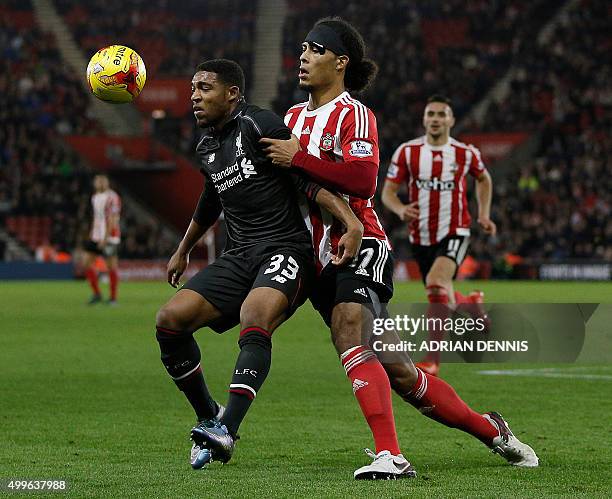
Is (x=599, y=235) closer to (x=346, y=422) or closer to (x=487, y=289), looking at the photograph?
(x=487, y=289)

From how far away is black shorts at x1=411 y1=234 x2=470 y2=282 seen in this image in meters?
11.5

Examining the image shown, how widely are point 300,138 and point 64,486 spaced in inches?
82.2

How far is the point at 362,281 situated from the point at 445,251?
5.42 m

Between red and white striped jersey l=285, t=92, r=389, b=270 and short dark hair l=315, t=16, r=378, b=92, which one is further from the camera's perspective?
short dark hair l=315, t=16, r=378, b=92

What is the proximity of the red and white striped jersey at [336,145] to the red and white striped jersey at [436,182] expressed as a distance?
5.10 metres

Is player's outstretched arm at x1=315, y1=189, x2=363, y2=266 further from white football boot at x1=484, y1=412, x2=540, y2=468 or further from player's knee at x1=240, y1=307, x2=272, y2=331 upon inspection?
white football boot at x1=484, y1=412, x2=540, y2=468

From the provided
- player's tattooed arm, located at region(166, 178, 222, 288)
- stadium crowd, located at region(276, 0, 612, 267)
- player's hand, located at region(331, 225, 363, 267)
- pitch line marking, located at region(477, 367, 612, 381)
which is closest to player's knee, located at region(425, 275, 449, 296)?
pitch line marking, located at region(477, 367, 612, 381)

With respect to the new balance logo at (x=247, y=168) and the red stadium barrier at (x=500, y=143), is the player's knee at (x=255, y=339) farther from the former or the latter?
the red stadium barrier at (x=500, y=143)

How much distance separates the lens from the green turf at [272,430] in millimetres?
5715

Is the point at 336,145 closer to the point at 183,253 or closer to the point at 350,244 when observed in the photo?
the point at 350,244

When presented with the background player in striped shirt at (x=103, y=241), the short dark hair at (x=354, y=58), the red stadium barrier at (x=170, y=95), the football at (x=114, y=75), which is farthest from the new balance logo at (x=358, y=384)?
the red stadium barrier at (x=170, y=95)

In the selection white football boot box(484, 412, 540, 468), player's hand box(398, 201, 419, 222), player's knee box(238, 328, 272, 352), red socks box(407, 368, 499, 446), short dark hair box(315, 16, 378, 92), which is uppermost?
short dark hair box(315, 16, 378, 92)

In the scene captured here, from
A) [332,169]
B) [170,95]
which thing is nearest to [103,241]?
[332,169]

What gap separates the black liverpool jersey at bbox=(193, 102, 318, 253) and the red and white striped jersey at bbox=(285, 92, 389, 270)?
0.31 feet
